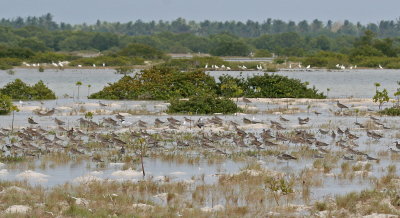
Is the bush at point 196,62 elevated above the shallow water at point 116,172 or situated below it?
above

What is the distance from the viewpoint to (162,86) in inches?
1442

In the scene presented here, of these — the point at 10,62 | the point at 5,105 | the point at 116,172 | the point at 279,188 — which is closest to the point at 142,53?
the point at 10,62

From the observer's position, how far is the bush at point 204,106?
29031 mm

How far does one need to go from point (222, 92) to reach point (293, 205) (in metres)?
23.1

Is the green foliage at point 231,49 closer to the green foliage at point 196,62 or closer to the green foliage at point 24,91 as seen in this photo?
the green foliage at point 196,62

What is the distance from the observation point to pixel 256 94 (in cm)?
3644

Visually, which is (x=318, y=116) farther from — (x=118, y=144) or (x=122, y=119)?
(x=118, y=144)

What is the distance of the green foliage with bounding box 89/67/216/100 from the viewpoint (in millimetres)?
36250

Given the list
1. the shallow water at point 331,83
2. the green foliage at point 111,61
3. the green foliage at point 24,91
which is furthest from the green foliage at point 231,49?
the green foliage at point 24,91

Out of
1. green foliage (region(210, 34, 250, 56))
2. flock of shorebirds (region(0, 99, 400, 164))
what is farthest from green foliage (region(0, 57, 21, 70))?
flock of shorebirds (region(0, 99, 400, 164))

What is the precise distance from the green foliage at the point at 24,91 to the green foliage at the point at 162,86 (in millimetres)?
3179

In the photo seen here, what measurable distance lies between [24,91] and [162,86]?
21.4 ft

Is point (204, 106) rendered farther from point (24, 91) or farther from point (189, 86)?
point (24, 91)

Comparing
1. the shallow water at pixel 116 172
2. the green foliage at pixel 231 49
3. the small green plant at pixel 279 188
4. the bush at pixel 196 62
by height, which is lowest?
the shallow water at pixel 116 172
